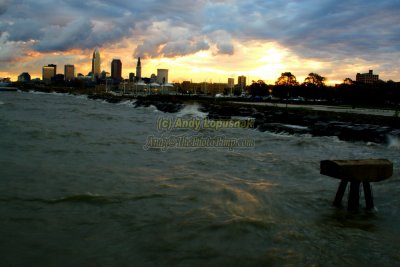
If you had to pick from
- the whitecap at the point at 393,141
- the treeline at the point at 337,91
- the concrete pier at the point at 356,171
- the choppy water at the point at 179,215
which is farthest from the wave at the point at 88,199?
the treeline at the point at 337,91

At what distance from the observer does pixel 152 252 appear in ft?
17.7

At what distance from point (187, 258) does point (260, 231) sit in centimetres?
176

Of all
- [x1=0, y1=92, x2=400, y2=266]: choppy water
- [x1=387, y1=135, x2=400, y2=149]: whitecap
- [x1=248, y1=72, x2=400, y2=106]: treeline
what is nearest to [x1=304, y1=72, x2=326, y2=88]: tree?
[x1=248, y1=72, x2=400, y2=106]: treeline

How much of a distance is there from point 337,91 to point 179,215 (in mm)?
82256

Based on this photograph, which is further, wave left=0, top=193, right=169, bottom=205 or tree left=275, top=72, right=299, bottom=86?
tree left=275, top=72, right=299, bottom=86

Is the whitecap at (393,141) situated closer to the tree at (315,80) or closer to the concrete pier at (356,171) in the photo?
the concrete pier at (356,171)

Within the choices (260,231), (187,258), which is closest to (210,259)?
(187,258)

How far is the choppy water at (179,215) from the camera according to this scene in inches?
211

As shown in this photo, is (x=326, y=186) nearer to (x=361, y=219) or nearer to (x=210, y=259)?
(x=361, y=219)

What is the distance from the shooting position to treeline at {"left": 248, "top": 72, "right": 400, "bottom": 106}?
64250 mm

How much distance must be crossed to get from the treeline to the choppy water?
5695 centimetres

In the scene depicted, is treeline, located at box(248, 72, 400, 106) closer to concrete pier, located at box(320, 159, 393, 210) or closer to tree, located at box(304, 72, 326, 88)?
tree, located at box(304, 72, 326, 88)

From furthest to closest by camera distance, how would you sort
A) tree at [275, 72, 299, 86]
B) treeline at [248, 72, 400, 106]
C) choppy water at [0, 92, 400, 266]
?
tree at [275, 72, 299, 86] < treeline at [248, 72, 400, 106] < choppy water at [0, 92, 400, 266]

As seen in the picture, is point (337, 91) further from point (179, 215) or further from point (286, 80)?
point (179, 215)
